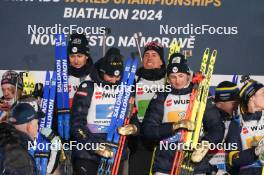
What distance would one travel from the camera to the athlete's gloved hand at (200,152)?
6.47 meters

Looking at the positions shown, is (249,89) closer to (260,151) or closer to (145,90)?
(260,151)

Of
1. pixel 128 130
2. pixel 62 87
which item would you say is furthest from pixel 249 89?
pixel 62 87

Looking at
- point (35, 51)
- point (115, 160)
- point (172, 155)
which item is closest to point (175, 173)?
point (172, 155)

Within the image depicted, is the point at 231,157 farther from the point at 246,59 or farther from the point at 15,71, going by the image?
the point at 15,71

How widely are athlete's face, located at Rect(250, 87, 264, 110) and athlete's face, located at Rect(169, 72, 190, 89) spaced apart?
0.79 m

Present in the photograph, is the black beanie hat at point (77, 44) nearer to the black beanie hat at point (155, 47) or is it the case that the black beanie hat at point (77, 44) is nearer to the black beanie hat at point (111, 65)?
the black beanie hat at point (111, 65)

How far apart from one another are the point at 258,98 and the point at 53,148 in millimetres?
2289

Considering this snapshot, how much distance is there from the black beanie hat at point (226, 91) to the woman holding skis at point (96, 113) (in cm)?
106

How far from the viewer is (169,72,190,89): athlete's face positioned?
21.4 feet

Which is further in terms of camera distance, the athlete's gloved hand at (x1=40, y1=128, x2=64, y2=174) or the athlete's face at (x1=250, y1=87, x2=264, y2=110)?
the athlete's face at (x1=250, y1=87, x2=264, y2=110)

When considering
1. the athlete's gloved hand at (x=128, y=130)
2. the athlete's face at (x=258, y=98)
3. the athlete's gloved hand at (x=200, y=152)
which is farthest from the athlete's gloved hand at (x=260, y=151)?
the athlete's gloved hand at (x=128, y=130)

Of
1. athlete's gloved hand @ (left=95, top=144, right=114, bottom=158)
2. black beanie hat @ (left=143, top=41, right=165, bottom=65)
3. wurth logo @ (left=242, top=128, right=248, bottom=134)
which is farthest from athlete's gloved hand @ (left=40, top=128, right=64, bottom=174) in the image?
wurth logo @ (left=242, top=128, right=248, bottom=134)

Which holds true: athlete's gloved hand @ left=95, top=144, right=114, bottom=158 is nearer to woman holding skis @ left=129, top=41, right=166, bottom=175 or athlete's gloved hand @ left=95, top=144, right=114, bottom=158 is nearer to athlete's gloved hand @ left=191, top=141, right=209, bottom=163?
woman holding skis @ left=129, top=41, right=166, bottom=175

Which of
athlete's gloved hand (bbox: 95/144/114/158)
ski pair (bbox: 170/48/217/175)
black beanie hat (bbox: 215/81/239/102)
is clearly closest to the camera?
athlete's gloved hand (bbox: 95/144/114/158)
